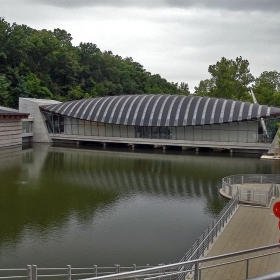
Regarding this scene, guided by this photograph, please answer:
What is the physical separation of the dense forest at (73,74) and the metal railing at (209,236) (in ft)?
184

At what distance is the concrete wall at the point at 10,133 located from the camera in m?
53.6

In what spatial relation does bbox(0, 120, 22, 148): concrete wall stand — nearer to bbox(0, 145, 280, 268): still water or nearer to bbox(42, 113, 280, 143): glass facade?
bbox(42, 113, 280, 143): glass facade

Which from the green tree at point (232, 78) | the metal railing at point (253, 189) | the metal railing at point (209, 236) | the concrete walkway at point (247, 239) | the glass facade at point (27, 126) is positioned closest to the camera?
the concrete walkway at point (247, 239)

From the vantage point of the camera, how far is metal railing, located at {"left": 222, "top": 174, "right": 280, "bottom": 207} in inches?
973

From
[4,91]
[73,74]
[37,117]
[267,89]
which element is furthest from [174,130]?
[73,74]

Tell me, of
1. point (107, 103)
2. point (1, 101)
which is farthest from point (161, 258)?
point (1, 101)

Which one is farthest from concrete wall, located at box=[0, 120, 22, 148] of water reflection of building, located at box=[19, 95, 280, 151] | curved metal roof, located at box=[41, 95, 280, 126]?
curved metal roof, located at box=[41, 95, 280, 126]

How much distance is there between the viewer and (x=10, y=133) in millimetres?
55531

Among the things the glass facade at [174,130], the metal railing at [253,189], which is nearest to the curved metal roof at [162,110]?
the glass facade at [174,130]

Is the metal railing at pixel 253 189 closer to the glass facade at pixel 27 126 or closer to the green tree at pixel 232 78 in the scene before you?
the glass facade at pixel 27 126

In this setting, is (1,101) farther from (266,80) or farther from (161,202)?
(266,80)

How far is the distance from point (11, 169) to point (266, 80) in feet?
247

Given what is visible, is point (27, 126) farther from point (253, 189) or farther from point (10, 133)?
point (253, 189)

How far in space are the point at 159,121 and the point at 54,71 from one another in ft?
130
